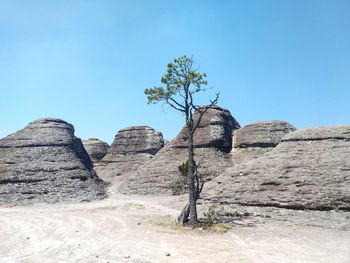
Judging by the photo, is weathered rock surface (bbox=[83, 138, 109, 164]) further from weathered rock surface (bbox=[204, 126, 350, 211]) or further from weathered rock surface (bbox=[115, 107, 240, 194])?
weathered rock surface (bbox=[204, 126, 350, 211])

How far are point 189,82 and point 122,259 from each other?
1296 cm

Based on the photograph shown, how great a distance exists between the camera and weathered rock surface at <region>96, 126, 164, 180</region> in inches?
2072

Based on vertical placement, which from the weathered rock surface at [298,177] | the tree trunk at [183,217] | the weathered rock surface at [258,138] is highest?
the weathered rock surface at [258,138]

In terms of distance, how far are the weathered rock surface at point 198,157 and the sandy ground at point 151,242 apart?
15031 millimetres

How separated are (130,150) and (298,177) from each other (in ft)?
111

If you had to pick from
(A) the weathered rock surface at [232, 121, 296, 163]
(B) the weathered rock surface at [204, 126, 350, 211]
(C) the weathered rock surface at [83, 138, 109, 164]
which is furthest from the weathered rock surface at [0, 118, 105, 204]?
(C) the weathered rock surface at [83, 138, 109, 164]

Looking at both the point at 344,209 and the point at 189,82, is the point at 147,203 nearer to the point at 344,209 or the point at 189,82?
the point at 189,82

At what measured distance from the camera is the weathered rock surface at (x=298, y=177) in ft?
75.2

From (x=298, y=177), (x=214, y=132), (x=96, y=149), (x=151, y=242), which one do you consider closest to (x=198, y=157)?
(x=214, y=132)

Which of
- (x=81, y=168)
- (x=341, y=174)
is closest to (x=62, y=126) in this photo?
(x=81, y=168)

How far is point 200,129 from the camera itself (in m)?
44.8

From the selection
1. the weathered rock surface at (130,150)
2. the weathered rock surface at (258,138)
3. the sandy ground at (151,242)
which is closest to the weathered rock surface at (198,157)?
the weathered rock surface at (258,138)

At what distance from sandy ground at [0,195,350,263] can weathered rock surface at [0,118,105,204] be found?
38.3ft

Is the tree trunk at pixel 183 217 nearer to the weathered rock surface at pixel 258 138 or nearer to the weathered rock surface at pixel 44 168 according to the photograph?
the weathered rock surface at pixel 44 168
